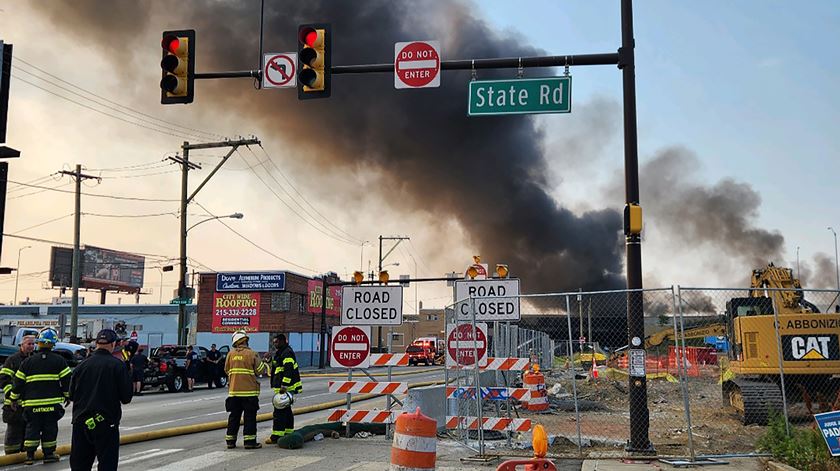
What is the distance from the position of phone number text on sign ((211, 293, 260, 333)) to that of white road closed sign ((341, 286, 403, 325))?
4104 centimetres

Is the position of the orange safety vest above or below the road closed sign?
below

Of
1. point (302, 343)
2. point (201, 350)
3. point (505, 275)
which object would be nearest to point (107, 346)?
point (505, 275)

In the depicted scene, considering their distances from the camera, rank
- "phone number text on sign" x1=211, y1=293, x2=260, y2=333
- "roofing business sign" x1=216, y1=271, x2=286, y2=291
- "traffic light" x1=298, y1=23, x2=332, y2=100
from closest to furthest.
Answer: "traffic light" x1=298, y1=23, x2=332, y2=100 → "roofing business sign" x1=216, y1=271, x2=286, y2=291 → "phone number text on sign" x1=211, y1=293, x2=260, y2=333

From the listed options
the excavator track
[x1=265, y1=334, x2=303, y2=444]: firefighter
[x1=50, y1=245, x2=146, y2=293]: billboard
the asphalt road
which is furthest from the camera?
[x1=50, y1=245, x2=146, y2=293]: billboard

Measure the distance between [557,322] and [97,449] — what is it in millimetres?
58669

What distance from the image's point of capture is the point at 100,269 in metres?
102

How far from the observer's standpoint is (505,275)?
17.2 metres

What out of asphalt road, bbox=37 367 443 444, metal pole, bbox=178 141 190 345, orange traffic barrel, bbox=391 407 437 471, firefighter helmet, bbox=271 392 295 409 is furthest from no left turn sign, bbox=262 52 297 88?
metal pole, bbox=178 141 190 345

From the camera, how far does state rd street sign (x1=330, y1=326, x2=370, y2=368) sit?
13.4 meters

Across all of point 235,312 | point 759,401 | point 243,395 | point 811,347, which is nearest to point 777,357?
point 811,347

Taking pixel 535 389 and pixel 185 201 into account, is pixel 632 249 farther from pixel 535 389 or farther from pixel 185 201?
pixel 185 201

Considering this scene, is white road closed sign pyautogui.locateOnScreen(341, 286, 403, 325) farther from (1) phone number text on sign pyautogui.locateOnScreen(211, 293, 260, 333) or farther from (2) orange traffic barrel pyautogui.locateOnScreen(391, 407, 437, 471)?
(1) phone number text on sign pyautogui.locateOnScreen(211, 293, 260, 333)

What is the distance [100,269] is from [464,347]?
99.5 meters

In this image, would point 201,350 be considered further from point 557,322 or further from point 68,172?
point 557,322
